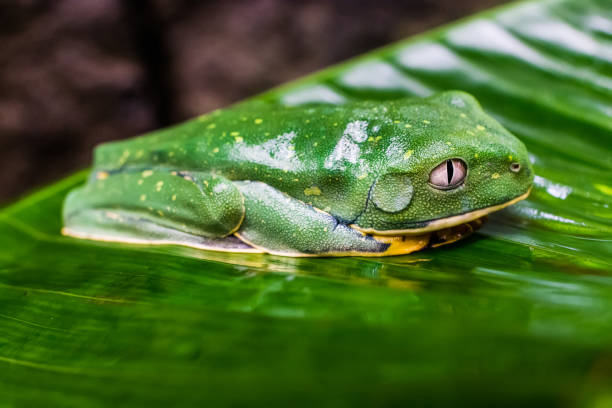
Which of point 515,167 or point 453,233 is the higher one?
point 515,167

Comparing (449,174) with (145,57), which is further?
(145,57)

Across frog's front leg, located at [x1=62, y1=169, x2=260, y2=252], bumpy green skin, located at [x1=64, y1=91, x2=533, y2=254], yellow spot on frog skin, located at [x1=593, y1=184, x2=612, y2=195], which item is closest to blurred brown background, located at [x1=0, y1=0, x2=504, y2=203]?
frog's front leg, located at [x1=62, y1=169, x2=260, y2=252]

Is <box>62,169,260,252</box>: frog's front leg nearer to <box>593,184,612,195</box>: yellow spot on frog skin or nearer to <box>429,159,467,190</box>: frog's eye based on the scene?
<box>429,159,467,190</box>: frog's eye

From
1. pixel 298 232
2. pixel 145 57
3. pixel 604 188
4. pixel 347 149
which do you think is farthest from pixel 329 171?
pixel 145 57

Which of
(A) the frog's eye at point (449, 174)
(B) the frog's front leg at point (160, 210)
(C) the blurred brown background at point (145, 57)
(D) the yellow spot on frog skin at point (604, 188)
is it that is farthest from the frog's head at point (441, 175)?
(C) the blurred brown background at point (145, 57)

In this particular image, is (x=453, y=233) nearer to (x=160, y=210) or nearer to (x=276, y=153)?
(x=276, y=153)

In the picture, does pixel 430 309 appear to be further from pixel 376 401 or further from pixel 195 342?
pixel 195 342
